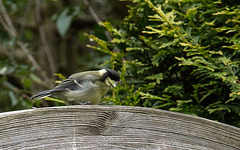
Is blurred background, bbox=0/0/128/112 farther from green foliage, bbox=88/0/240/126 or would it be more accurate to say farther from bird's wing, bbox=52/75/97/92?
green foliage, bbox=88/0/240/126

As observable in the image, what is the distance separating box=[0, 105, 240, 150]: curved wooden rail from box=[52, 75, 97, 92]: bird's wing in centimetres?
67

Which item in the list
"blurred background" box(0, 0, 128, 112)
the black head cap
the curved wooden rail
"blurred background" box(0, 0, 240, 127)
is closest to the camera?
the curved wooden rail

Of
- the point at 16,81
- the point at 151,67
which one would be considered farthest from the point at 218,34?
the point at 16,81

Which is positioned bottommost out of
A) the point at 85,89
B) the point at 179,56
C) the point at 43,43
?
the point at 43,43

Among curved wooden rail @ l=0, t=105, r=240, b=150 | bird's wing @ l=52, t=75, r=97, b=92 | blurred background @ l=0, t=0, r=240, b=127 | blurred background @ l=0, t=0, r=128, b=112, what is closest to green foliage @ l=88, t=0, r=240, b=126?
blurred background @ l=0, t=0, r=240, b=127

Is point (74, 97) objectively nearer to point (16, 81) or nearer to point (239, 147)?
point (239, 147)

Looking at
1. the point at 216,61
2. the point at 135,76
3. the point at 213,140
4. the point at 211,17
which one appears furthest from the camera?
the point at 135,76

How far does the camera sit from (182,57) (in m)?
1.42

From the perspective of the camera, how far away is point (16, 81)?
408cm

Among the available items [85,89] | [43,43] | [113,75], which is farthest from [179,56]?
[43,43]

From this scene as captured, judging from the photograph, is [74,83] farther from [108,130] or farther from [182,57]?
[108,130]

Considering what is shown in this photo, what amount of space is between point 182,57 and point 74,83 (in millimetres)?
638

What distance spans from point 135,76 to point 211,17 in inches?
20.2

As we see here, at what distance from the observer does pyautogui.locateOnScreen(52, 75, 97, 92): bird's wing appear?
5.40 feet
